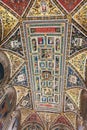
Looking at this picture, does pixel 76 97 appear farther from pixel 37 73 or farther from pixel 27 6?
pixel 27 6

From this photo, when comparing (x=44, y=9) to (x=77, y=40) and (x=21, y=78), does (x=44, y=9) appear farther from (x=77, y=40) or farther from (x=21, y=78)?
(x=21, y=78)

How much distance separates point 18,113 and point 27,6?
985 cm

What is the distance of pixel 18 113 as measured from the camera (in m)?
18.5

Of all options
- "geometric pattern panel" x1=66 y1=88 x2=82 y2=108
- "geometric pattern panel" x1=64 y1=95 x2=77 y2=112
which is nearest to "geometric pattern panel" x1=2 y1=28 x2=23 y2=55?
"geometric pattern panel" x1=66 y1=88 x2=82 y2=108

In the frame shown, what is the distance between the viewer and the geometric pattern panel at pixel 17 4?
11.2 m

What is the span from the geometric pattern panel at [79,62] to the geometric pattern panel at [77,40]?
0.42 m

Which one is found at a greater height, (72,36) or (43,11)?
(43,11)

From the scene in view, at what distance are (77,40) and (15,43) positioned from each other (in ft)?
11.4

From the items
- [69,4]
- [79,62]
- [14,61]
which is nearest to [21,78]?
[14,61]

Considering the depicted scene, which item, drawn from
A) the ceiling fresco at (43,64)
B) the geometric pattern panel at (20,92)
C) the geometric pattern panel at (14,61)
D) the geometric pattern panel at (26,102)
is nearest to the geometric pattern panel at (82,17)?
the ceiling fresco at (43,64)

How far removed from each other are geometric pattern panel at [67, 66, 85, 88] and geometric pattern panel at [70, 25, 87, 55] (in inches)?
69.9

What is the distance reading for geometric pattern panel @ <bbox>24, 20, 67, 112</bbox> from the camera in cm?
1259

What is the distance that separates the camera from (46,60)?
14500 millimetres

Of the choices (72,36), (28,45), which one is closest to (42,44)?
(28,45)
